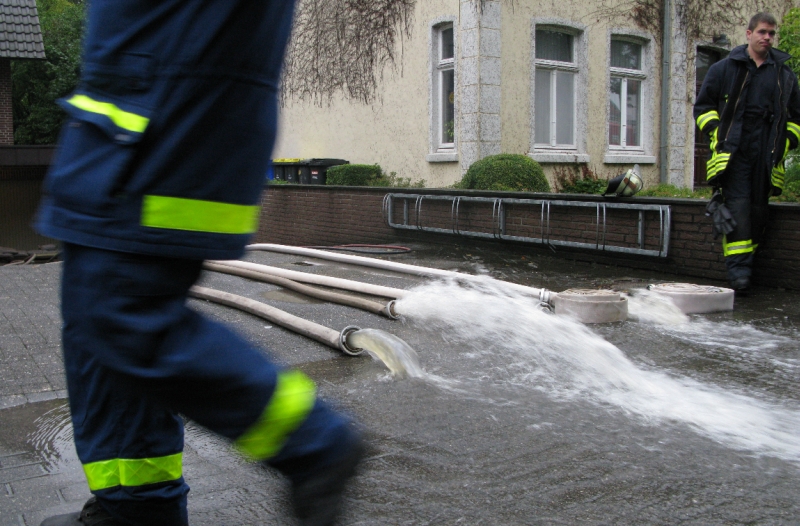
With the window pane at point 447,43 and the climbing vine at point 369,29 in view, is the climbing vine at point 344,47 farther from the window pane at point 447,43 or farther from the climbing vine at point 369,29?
the window pane at point 447,43

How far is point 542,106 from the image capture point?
1543 centimetres

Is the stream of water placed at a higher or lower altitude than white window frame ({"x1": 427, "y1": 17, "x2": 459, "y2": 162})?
lower

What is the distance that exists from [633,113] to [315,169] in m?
6.75

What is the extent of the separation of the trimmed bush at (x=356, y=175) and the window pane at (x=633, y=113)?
5162 millimetres

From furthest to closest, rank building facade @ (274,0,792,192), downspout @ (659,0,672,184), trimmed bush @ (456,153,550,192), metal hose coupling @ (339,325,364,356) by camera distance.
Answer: downspout @ (659,0,672,184) < building facade @ (274,0,792,192) < trimmed bush @ (456,153,550,192) < metal hose coupling @ (339,325,364,356)

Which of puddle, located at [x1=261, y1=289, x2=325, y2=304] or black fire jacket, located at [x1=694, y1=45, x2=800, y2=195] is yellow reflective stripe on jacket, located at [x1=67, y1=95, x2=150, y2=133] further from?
black fire jacket, located at [x1=694, y1=45, x2=800, y2=195]

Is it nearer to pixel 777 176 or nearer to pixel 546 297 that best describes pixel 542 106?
pixel 777 176

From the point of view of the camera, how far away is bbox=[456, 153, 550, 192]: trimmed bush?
11914mm

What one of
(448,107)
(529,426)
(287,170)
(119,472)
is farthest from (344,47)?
(119,472)

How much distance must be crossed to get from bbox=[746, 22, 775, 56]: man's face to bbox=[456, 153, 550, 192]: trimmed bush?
511cm

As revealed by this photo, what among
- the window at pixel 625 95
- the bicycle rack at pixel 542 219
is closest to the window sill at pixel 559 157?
the window at pixel 625 95

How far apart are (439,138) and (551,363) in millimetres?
11385

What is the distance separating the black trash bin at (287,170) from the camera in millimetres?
18094

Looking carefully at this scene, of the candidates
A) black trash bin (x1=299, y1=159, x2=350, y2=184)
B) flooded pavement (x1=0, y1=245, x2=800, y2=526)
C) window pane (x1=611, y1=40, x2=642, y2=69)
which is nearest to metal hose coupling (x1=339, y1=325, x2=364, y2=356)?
flooded pavement (x1=0, y1=245, x2=800, y2=526)
